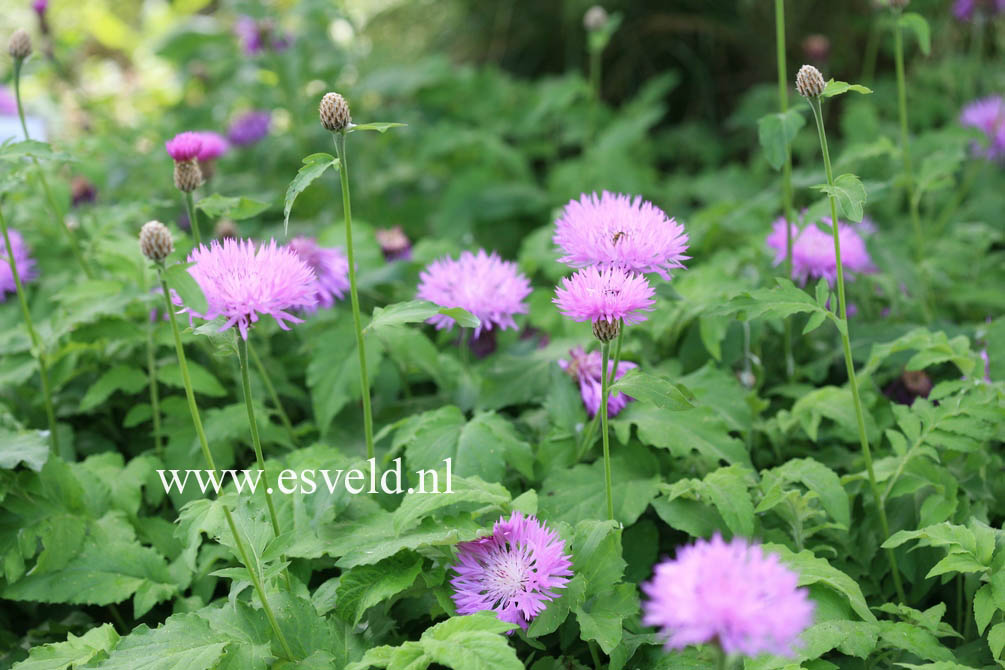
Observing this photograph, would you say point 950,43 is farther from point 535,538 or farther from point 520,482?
point 535,538

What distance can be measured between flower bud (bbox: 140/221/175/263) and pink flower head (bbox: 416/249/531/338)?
1.92 feet

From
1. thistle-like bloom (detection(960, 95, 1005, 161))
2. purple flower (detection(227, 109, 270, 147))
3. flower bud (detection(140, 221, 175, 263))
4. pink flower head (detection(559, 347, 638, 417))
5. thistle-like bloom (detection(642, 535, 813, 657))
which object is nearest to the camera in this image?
thistle-like bloom (detection(642, 535, 813, 657))

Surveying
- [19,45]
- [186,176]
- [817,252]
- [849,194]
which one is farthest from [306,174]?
[817,252]

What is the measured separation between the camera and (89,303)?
162 cm

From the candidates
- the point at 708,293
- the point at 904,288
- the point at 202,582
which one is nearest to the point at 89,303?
the point at 202,582

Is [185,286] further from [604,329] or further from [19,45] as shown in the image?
[19,45]

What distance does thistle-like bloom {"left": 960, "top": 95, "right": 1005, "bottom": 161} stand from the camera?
2.44 m

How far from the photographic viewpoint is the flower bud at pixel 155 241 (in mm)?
953

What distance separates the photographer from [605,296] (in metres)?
1.09

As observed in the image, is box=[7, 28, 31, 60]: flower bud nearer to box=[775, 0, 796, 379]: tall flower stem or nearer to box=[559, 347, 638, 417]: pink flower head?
box=[559, 347, 638, 417]: pink flower head

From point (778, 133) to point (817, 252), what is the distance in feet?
1.41

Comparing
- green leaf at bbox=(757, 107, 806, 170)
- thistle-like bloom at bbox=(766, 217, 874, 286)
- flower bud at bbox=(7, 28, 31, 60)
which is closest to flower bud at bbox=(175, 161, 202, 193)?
flower bud at bbox=(7, 28, 31, 60)

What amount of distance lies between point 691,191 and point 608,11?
1.12 metres

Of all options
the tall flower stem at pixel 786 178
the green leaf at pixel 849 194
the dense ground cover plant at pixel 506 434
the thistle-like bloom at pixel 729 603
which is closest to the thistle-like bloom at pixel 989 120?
the dense ground cover plant at pixel 506 434
